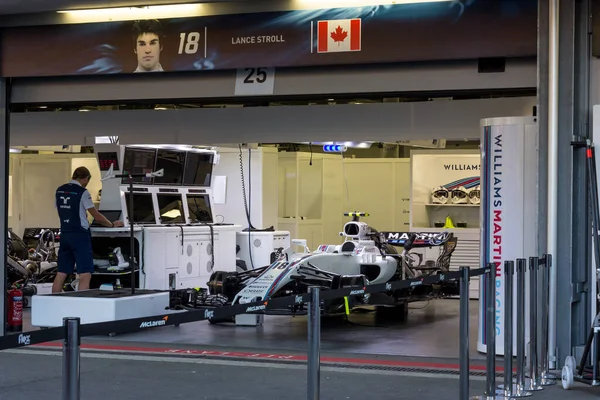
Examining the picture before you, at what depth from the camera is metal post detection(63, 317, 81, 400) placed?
3977 millimetres

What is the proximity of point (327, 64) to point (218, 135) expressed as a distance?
1997 millimetres

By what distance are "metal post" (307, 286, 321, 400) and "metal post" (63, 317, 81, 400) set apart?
1.63 metres

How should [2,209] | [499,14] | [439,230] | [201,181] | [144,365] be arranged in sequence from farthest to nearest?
[439,230] → [201,181] → [2,209] → [499,14] → [144,365]

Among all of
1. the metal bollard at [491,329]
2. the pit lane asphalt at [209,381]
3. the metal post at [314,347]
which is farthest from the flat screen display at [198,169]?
the metal post at [314,347]

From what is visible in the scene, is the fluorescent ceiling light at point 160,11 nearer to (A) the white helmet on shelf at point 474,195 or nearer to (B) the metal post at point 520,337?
(B) the metal post at point 520,337

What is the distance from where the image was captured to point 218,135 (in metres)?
12.5

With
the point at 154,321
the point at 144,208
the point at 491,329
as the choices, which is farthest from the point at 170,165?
the point at 154,321

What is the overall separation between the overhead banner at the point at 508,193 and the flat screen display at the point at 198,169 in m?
6.82

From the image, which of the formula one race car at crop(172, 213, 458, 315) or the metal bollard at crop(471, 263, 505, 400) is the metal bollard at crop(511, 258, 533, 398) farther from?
the formula one race car at crop(172, 213, 458, 315)

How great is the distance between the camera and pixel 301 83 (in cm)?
1151

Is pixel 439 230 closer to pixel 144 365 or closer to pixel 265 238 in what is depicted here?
pixel 265 238

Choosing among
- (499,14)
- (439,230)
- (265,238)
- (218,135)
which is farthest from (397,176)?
(499,14)

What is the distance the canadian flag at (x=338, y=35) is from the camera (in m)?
11.0

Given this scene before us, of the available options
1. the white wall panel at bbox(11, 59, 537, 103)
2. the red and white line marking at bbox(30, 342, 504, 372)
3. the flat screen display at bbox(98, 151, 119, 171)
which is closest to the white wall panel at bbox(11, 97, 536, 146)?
the white wall panel at bbox(11, 59, 537, 103)
